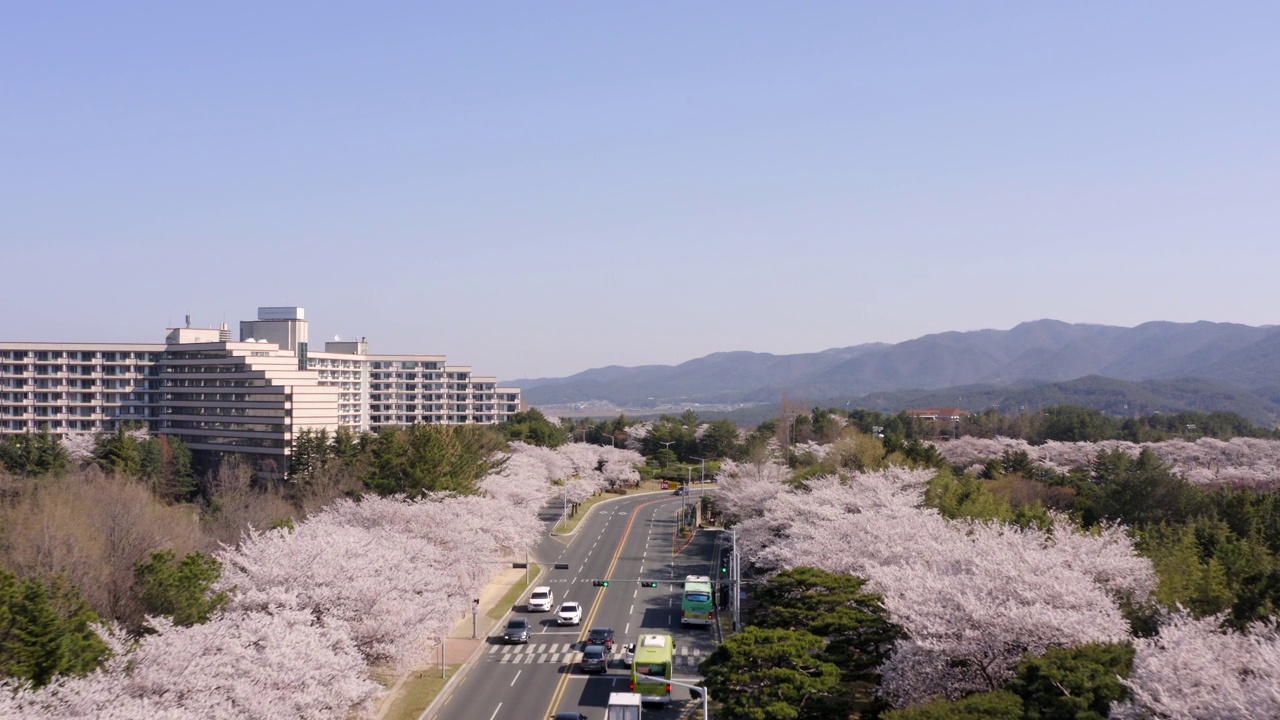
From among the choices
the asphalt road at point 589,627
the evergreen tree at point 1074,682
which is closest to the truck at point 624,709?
the asphalt road at point 589,627

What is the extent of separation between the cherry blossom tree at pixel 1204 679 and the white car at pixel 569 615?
93.8ft

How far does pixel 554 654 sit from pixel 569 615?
5.66m

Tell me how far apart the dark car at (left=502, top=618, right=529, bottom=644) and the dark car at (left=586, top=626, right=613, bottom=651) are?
2.73m

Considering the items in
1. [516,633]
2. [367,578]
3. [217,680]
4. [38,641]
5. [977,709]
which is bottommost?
[516,633]

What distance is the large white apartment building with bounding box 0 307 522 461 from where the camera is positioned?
281 ft

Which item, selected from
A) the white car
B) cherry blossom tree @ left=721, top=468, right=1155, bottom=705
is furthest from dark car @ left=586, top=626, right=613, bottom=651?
cherry blossom tree @ left=721, top=468, right=1155, bottom=705

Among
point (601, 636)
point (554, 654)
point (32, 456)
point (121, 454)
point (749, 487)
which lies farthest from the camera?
point (121, 454)

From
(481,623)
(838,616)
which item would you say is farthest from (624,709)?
(481,623)

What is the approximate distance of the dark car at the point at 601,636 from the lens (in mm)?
38406

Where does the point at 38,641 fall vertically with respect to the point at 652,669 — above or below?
above

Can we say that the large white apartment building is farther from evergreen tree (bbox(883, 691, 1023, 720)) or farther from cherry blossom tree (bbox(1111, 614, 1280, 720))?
cherry blossom tree (bbox(1111, 614, 1280, 720))

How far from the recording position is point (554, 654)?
124 ft

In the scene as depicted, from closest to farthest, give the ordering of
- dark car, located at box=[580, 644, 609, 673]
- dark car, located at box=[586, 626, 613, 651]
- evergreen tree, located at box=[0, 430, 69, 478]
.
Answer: dark car, located at box=[580, 644, 609, 673], dark car, located at box=[586, 626, 613, 651], evergreen tree, located at box=[0, 430, 69, 478]

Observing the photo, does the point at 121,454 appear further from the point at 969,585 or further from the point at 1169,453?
the point at 1169,453
